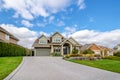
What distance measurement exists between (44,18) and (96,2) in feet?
38.0

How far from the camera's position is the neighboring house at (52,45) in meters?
50.7

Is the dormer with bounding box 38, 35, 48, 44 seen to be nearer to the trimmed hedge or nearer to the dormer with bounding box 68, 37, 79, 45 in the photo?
the dormer with bounding box 68, 37, 79, 45

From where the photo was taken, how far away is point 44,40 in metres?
51.9

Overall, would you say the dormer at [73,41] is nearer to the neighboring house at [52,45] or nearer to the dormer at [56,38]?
the neighboring house at [52,45]

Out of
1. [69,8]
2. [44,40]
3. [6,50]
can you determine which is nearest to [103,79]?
[69,8]

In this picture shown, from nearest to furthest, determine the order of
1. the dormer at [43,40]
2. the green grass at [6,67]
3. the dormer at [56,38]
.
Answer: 1. the green grass at [6,67]
2. the dormer at [56,38]
3. the dormer at [43,40]

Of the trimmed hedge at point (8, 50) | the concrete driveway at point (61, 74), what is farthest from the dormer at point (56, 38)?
the concrete driveway at point (61, 74)

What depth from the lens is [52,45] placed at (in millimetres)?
50250

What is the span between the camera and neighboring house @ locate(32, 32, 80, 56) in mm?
50656

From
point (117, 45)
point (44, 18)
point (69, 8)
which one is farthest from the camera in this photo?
point (117, 45)

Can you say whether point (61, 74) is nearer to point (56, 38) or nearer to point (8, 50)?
point (8, 50)

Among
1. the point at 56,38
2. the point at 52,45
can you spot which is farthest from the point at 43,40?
the point at 56,38

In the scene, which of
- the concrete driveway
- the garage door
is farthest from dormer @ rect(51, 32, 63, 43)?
the concrete driveway

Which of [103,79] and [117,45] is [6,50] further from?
[117,45]
